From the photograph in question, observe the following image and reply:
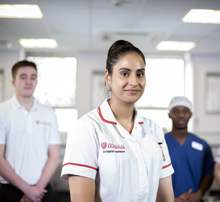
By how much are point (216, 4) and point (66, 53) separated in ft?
13.7

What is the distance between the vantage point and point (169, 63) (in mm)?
7004

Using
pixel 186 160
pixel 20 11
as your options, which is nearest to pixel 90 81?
pixel 20 11

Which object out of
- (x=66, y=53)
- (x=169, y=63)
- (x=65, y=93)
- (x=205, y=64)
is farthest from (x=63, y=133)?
(x=205, y=64)

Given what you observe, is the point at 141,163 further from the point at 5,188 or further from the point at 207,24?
the point at 207,24

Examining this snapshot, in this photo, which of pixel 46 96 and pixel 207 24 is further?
pixel 46 96

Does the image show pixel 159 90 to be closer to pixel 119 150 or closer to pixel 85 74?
pixel 85 74

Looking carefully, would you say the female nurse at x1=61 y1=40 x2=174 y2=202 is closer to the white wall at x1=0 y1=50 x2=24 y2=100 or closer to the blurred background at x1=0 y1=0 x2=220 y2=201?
the blurred background at x1=0 y1=0 x2=220 y2=201

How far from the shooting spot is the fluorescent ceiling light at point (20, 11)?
385 cm

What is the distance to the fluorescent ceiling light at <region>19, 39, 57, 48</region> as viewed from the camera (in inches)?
225

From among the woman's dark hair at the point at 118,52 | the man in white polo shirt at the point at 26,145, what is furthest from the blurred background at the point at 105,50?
the woman's dark hair at the point at 118,52

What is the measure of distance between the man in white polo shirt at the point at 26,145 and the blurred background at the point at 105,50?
181cm

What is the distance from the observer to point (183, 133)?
7.64 feet

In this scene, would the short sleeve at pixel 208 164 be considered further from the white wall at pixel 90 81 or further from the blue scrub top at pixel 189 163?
the white wall at pixel 90 81

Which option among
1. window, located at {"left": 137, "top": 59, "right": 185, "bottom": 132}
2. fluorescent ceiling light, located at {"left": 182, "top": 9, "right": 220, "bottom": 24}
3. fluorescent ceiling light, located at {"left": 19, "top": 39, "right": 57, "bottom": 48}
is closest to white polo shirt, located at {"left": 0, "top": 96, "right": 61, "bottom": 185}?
fluorescent ceiling light, located at {"left": 182, "top": 9, "right": 220, "bottom": 24}
